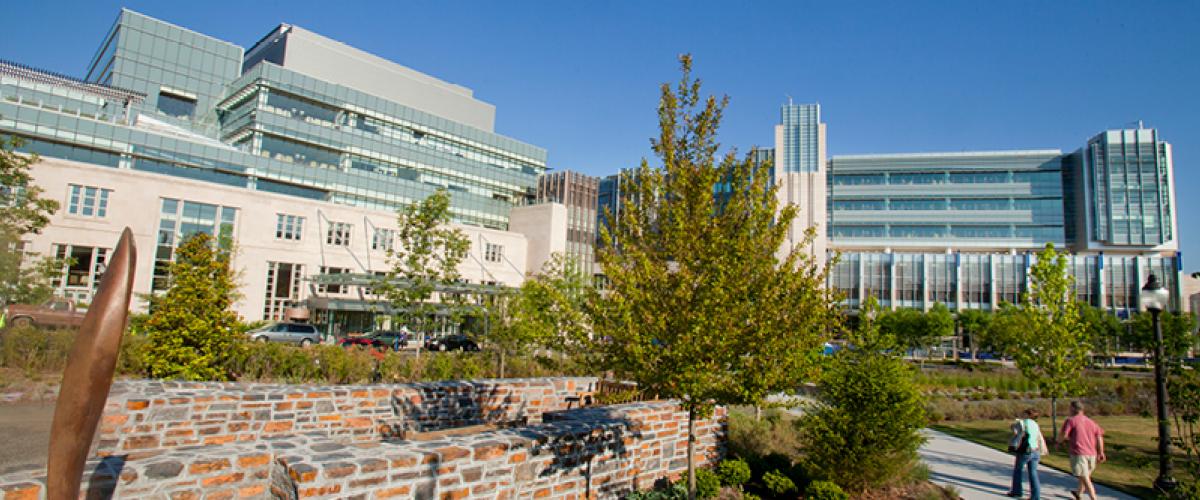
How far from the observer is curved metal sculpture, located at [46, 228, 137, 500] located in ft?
12.5

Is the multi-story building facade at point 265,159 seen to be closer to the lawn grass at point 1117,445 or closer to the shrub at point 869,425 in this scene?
the shrub at point 869,425

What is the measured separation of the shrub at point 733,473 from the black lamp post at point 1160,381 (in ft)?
17.6

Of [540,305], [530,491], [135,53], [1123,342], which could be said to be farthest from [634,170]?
[135,53]

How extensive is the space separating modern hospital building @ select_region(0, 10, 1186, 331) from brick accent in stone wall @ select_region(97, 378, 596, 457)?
517 inches

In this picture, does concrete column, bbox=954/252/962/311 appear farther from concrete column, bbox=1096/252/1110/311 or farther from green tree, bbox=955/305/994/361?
concrete column, bbox=1096/252/1110/311

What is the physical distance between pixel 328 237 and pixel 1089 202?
93.3 metres

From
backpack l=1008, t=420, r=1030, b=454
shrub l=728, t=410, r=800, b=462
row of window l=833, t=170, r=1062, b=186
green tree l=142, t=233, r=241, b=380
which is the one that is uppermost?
row of window l=833, t=170, r=1062, b=186

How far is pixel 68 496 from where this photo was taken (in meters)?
3.88

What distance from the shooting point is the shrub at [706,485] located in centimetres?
848

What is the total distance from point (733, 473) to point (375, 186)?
5106 centimetres

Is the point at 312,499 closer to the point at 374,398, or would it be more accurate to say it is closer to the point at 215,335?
the point at 374,398

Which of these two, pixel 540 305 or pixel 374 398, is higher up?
pixel 540 305

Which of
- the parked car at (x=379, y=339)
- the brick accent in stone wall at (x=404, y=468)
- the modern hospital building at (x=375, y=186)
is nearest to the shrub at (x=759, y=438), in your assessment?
the brick accent in stone wall at (x=404, y=468)

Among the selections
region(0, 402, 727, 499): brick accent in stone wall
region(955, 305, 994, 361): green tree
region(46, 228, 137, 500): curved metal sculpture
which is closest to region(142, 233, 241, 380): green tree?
region(0, 402, 727, 499): brick accent in stone wall
